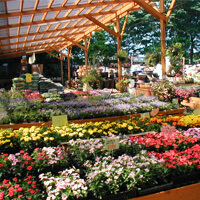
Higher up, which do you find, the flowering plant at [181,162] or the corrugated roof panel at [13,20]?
the corrugated roof panel at [13,20]

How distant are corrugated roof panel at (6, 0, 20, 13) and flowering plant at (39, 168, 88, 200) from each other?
19.6 ft

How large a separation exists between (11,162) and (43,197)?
0.63m

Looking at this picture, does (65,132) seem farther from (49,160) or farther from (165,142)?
(165,142)

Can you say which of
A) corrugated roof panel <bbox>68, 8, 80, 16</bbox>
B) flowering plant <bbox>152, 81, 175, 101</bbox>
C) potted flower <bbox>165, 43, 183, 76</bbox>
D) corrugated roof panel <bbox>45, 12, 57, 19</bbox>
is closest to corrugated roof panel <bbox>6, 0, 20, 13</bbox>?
corrugated roof panel <bbox>45, 12, 57, 19</bbox>

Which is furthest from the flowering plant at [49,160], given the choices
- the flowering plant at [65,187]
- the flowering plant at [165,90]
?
the flowering plant at [165,90]

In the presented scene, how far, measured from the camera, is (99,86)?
13.1m

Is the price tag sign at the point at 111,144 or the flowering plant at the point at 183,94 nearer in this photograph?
the price tag sign at the point at 111,144

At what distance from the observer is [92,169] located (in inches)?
97.4

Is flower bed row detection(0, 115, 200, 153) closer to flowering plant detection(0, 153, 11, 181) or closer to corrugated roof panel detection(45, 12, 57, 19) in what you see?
flowering plant detection(0, 153, 11, 181)

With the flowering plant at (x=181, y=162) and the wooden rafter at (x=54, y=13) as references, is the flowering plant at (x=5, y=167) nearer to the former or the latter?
the flowering plant at (x=181, y=162)

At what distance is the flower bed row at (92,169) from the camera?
2.17m

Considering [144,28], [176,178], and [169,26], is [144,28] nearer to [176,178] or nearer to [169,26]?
[169,26]

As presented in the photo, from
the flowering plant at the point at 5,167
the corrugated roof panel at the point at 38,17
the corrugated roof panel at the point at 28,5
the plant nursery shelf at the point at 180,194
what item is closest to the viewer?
the plant nursery shelf at the point at 180,194

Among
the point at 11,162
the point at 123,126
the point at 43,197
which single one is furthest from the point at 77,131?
the point at 43,197
